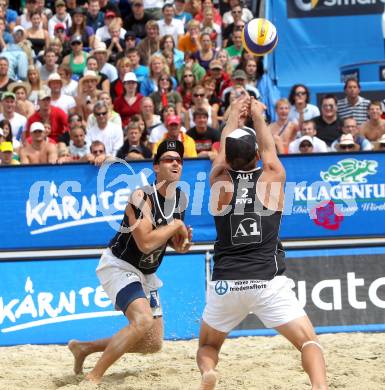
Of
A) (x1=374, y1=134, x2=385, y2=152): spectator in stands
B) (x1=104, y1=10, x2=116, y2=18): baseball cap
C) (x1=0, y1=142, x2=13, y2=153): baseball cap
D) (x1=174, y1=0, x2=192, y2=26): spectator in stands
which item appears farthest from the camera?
(x1=174, y1=0, x2=192, y2=26): spectator in stands

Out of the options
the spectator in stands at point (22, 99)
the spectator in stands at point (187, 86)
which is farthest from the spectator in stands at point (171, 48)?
the spectator in stands at point (22, 99)

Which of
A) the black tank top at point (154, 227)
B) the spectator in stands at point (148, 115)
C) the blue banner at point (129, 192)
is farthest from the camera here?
the spectator in stands at point (148, 115)

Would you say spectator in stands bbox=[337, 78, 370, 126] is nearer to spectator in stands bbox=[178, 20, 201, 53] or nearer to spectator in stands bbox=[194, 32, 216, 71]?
spectator in stands bbox=[194, 32, 216, 71]

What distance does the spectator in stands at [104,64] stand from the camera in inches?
529

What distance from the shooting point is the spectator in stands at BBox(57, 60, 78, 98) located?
513 inches

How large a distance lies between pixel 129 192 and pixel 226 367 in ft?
7.54

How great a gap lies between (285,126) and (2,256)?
4.08 m

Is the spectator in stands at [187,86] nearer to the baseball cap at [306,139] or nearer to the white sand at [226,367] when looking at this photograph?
the baseball cap at [306,139]

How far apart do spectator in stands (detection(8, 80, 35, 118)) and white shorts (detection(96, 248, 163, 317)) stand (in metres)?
5.87

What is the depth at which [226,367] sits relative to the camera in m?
7.51

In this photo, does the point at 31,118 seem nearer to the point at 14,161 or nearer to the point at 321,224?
the point at 14,161

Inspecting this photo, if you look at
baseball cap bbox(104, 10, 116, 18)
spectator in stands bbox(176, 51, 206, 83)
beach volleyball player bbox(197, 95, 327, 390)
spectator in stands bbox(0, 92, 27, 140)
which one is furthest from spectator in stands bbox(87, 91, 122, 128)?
beach volleyball player bbox(197, 95, 327, 390)

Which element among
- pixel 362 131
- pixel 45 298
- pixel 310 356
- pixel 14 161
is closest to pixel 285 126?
pixel 362 131

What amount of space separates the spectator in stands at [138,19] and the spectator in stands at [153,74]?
201cm
